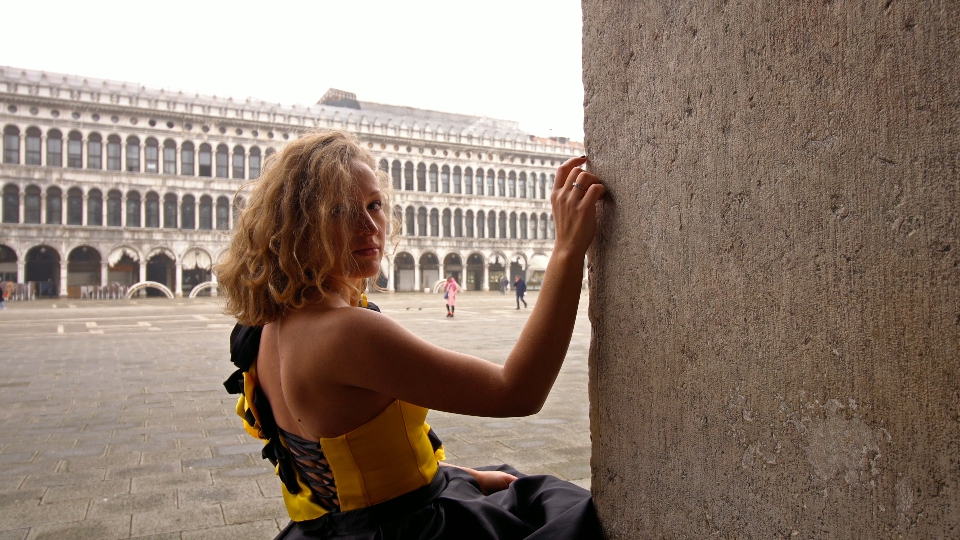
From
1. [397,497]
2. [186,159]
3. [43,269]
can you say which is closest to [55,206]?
[43,269]

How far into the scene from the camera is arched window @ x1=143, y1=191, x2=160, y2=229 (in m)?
39.9

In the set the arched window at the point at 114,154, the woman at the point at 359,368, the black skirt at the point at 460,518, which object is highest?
the arched window at the point at 114,154

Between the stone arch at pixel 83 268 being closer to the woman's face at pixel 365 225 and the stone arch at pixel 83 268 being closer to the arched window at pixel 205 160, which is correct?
the arched window at pixel 205 160

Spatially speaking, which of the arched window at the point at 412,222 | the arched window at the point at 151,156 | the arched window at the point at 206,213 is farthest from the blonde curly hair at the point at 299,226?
the arched window at the point at 412,222

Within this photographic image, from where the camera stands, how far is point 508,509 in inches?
61.8

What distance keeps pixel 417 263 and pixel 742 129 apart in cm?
4776

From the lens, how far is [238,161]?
4334 centimetres

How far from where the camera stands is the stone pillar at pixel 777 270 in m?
0.84

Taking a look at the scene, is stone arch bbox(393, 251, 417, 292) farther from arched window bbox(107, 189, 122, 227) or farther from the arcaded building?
arched window bbox(107, 189, 122, 227)

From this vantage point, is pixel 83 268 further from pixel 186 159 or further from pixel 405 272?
pixel 405 272

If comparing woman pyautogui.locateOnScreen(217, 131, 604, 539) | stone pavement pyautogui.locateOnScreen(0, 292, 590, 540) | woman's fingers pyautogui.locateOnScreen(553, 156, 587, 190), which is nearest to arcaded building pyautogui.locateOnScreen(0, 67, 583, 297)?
stone pavement pyautogui.locateOnScreen(0, 292, 590, 540)

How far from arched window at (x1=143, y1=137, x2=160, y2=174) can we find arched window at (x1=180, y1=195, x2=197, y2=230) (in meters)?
2.36

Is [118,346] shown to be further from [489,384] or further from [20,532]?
[489,384]

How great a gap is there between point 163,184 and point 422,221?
17.6 meters
